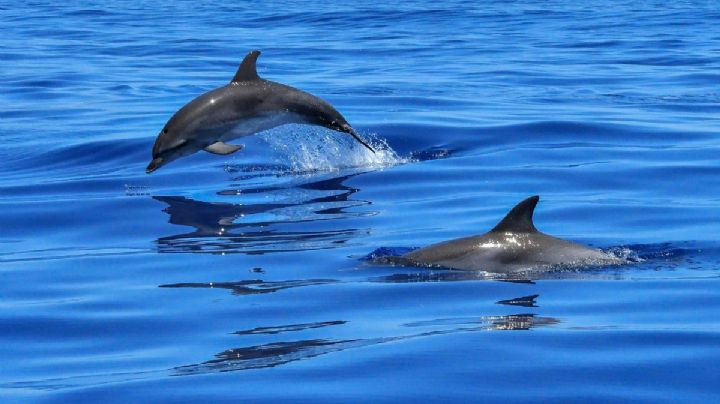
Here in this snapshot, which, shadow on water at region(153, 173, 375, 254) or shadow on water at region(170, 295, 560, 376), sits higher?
shadow on water at region(153, 173, 375, 254)

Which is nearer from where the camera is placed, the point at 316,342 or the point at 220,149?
the point at 316,342

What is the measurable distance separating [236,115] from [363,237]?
236 centimetres

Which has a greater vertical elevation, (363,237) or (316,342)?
(363,237)

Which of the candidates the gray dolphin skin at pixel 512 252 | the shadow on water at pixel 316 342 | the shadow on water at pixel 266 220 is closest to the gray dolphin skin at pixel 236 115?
the shadow on water at pixel 266 220

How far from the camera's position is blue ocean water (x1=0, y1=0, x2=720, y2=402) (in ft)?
22.6

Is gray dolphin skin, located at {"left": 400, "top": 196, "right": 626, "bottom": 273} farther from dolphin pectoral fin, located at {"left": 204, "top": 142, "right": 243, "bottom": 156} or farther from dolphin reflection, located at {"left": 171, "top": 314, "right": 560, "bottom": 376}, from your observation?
dolphin pectoral fin, located at {"left": 204, "top": 142, "right": 243, "bottom": 156}

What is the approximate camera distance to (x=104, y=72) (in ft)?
88.5

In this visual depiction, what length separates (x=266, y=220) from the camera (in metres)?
12.0

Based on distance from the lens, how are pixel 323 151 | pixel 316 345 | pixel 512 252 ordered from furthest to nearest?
pixel 323 151, pixel 512 252, pixel 316 345

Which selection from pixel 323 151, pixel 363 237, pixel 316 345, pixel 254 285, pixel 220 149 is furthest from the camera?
pixel 323 151

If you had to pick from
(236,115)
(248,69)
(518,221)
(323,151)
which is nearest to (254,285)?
(518,221)

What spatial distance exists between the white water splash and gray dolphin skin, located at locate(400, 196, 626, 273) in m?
5.32

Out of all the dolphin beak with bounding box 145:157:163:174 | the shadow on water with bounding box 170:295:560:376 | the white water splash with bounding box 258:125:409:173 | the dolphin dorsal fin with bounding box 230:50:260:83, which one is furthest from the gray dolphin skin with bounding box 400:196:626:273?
the white water splash with bounding box 258:125:409:173

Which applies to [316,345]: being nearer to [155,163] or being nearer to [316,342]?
[316,342]
